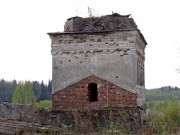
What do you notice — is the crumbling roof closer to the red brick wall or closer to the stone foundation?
the red brick wall

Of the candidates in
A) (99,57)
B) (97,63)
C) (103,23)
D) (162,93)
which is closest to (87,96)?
(97,63)

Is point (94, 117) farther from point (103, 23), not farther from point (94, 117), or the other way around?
point (103, 23)

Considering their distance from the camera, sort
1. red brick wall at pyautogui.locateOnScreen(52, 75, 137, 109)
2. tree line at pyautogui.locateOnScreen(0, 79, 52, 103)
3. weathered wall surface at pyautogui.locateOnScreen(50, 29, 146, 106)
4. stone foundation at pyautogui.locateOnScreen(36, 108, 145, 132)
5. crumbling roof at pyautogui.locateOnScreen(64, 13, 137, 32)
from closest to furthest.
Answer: stone foundation at pyautogui.locateOnScreen(36, 108, 145, 132), red brick wall at pyautogui.locateOnScreen(52, 75, 137, 109), weathered wall surface at pyautogui.locateOnScreen(50, 29, 146, 106), crumbling roof at pyautogui.locateOnScreen(64, 13, 137, 32), tree line at pyautogui.locateOnScreen(0, 79, 52, 103)

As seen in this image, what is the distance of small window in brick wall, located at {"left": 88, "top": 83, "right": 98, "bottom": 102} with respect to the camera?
15.3m

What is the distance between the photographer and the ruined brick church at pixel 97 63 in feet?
48.6

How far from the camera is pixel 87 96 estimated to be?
595 inches

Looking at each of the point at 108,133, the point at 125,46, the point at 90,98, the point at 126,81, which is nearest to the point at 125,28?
the point at 125,46

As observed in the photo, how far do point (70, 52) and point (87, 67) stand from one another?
984mm

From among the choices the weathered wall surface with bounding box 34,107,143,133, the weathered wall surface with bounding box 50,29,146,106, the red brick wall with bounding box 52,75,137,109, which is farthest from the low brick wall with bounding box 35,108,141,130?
the weathered wall surface with bounding box 50,29,146,106

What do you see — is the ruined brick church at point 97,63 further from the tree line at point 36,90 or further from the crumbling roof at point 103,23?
the tree line at point 36,90

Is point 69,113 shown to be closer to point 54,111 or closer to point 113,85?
point 54,111

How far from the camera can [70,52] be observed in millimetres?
15531

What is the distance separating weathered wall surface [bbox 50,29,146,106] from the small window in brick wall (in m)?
0.47

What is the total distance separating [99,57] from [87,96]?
5.48ft
